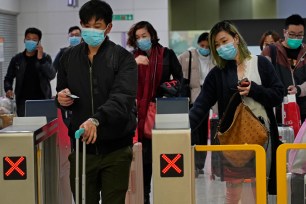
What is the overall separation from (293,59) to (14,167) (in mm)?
3547

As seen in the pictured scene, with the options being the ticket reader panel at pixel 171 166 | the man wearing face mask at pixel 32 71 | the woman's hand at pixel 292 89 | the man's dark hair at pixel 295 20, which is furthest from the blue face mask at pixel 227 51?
the man wearing face mask at pixel 32 71

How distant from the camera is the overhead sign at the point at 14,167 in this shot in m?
3.08

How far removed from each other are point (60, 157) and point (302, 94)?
2669 millimetres

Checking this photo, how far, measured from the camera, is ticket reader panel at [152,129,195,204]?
3037mm

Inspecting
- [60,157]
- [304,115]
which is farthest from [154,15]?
[60,157]

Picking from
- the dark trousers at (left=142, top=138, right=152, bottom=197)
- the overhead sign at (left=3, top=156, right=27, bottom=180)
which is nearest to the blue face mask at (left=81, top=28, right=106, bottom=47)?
the overhead sign at (left=3, top=156, right=27, bottom=180)

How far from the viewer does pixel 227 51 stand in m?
3.97

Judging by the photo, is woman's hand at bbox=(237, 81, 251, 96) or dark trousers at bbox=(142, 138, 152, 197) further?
dark trousers at bbox=(142, 138, 152, 197)

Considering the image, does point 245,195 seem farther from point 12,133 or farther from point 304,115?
point 304,115

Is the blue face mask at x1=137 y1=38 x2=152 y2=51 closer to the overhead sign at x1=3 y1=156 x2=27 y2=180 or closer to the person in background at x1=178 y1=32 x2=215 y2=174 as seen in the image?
the overhead sign at x1=3 y1=156 x2=27 y2=180

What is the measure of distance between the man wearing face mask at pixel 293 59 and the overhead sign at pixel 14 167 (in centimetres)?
325

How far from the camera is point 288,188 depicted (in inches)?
144

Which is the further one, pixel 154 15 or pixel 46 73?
pixel 154 15

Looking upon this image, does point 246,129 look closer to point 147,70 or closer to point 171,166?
point 171,166
